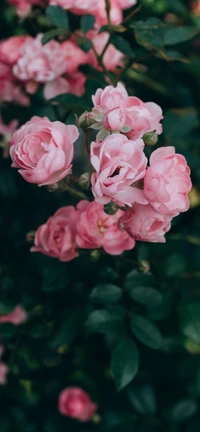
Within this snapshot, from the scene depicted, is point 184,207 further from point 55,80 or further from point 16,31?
point 16,31

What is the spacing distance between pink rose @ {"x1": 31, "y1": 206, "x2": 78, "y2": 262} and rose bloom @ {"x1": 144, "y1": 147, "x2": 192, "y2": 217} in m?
0.23

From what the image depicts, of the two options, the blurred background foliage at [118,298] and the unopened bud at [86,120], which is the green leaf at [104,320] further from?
the unopened bud at [86,120]

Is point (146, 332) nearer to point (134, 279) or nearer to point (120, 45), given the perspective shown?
point (134, 279)

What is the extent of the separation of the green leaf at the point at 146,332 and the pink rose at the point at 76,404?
19.9 inches

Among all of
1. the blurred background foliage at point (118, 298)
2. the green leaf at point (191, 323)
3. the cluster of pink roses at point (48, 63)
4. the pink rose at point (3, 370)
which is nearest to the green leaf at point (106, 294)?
the blurred background foliage at point (118, 298)

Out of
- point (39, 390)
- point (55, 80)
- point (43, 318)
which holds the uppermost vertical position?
point (55, 80)

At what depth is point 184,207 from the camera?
0.80 m

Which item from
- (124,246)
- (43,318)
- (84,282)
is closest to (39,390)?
(43,318)

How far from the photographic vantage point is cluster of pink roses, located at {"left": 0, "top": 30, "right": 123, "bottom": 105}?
46.9 inches

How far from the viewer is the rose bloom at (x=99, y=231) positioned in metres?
0.90

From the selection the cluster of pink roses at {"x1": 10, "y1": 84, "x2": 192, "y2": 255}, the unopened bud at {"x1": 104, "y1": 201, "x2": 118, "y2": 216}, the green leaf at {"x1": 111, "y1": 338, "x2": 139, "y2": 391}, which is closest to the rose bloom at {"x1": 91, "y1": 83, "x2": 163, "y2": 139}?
the cluster of pink roses at {"x1": 10, "y1": 84, "x2": 192, "y2": 255}

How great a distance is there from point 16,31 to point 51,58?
409 millimetres

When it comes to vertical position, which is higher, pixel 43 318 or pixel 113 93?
pixel 113 93

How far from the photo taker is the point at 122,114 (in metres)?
0.79
